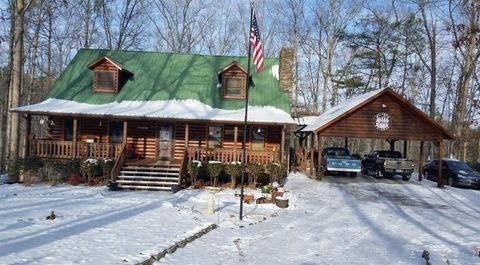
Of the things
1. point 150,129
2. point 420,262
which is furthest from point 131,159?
point 420,262

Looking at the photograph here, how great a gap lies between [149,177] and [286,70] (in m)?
10.5

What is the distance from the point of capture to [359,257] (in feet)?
30.9

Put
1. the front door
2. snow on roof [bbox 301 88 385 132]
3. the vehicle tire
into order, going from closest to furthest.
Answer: snow on roof [bbox 301 88 385 132], the front door, the vehicle tire

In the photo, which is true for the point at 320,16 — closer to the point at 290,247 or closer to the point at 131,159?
the point at 131,159

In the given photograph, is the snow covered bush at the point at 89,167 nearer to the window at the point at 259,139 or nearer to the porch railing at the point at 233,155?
the porch railing at the point at 233,155

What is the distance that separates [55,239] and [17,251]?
1.18m

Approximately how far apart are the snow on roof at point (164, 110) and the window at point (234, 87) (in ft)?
4.30

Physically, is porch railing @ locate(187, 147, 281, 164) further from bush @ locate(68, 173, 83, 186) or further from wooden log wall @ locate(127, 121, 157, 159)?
bush @ locate(68, 173, 83, 186)

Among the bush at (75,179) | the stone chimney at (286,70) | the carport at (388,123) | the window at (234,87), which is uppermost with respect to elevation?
the stone chimney at (286,70)

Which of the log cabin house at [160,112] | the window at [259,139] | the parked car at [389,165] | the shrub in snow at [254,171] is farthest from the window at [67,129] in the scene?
the parked car at [389,165]

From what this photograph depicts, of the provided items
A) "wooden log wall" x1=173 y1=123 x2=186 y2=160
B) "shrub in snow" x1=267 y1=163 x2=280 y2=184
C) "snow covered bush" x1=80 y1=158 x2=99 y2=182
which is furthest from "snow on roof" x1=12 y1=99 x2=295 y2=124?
"snow covered bush" x1=80 y1=158 x2=99 y2=182

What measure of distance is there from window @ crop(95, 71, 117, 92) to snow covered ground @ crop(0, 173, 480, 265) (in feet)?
22.4

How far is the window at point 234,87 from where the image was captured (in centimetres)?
→ 2314

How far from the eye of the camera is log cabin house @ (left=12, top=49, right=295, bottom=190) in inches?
801
